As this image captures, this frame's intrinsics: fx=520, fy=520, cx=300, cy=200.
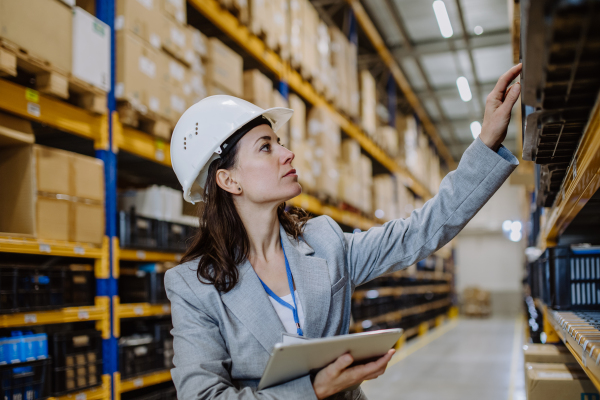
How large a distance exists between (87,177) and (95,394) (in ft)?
A: 4.00

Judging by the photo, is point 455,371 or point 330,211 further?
point 455,371

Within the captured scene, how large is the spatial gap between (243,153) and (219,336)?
0.65m

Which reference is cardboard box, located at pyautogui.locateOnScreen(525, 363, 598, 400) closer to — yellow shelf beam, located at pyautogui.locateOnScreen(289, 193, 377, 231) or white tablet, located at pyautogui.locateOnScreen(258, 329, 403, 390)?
white tablet, located at pyautogui.locateOnScreen(258, 329, 403, 390)

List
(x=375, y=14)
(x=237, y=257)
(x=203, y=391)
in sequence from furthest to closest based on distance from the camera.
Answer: (x=375, y=14), (x=237, y=257), (x=203, y=391)

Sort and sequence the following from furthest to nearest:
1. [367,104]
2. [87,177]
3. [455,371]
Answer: [367,104], [455,371], [87,177]

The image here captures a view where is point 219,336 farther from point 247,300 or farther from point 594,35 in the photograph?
point 594,35

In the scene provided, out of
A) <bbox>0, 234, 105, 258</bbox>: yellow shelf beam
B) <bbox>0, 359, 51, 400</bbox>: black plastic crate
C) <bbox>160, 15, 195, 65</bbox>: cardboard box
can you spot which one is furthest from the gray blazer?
<bbox>160, 15, 195, 65</bbox>: cardboard box

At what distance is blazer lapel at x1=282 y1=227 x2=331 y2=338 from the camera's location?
162cm

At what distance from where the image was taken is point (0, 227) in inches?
104

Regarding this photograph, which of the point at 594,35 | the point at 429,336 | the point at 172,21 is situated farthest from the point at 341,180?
the point at 429,336

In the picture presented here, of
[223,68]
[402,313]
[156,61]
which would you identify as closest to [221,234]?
[156,61]

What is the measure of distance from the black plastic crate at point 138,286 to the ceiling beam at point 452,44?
830cm

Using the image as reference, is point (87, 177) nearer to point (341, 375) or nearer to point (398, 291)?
point (341, 375)

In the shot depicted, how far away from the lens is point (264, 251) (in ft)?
6.13
